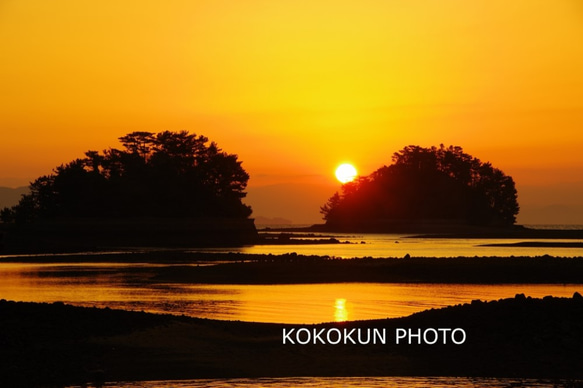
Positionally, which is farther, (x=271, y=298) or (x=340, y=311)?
(x=271, y=298)

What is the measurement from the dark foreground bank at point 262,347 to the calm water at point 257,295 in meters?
6.82

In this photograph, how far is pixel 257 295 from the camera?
154 feet

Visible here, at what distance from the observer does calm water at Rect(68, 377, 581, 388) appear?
70.2ft

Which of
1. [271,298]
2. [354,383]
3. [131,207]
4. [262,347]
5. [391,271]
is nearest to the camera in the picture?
[354,383]

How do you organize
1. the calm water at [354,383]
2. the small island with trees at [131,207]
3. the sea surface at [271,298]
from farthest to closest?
the small island with trees at [131,207], the sea surface at [271,298], the calm water at [354,383]

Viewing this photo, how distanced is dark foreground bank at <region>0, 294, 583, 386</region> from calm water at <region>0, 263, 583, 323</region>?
22.4 feet

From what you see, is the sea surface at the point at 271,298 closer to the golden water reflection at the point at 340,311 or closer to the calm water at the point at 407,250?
the golden water reflection at the point at 340,311

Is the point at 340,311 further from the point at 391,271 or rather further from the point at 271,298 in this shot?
the point at 391,271

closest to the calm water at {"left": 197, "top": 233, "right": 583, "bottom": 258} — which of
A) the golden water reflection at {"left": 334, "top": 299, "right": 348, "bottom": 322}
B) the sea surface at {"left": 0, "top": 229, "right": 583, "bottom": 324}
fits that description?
the sea surface at {"left": 0, "top": 229, "right": 583, "bottom": 324}

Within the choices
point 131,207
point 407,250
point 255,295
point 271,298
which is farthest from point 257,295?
point 131,207

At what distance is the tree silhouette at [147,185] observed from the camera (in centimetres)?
13725

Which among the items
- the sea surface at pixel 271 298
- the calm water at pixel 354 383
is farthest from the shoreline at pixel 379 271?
the calm water at pixel 354 383

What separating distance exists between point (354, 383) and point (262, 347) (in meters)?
4.55

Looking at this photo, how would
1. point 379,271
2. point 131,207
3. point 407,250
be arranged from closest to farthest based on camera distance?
point 379,271 → point 407,250 → point 131,207
